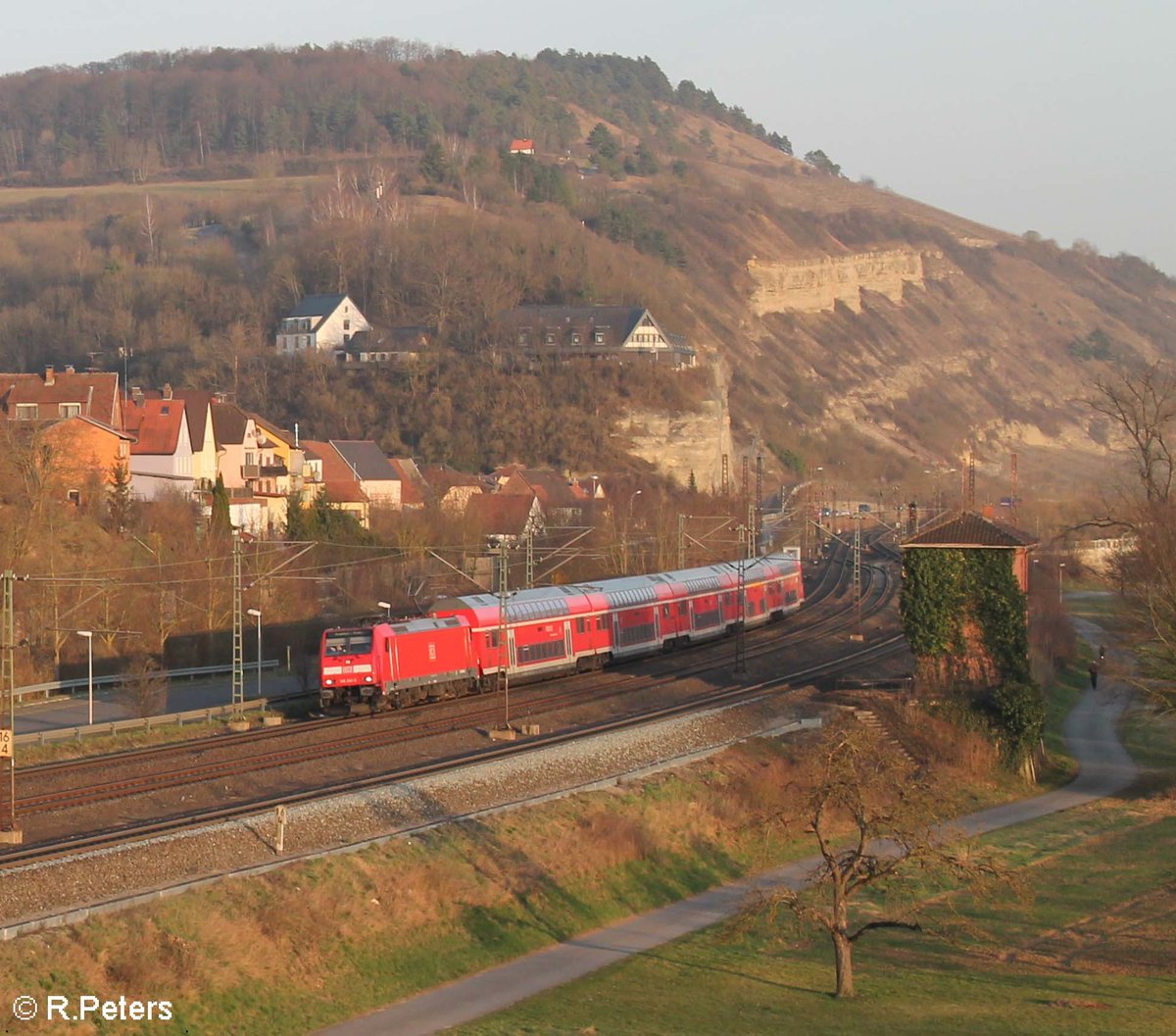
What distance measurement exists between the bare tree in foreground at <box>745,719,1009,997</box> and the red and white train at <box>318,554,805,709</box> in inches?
602

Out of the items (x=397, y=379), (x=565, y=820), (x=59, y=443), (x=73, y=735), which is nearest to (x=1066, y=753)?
(x=565, y=820)

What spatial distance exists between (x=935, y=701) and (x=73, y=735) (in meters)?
21.4

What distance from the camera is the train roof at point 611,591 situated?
46.7m

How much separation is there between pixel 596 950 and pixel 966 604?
1990 cm

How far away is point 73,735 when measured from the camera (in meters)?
39.1

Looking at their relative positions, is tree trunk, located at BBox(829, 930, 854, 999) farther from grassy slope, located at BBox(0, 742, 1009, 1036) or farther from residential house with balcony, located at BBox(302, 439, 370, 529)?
residential house with balcony, located at BBox(302, 439, 370, 529)

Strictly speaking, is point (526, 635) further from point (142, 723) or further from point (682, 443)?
point (682, 443)

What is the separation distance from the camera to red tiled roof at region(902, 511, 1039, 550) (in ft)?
146

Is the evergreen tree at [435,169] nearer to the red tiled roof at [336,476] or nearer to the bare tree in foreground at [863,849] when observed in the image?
the red tiled roof at [336,476]

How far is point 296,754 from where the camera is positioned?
120ft

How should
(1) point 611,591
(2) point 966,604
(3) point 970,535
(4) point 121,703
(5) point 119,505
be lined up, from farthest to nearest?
(5) point 119,505
(1) point 611,591
(2) point 966,604
(3) point 970,535
(4) point 121,703

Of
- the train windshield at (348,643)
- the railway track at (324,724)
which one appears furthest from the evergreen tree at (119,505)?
the train windshield at (348,643)

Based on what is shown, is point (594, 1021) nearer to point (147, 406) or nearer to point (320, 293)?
point (147, 406)

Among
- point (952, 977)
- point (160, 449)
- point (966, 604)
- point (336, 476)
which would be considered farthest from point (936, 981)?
point (336, 476)
